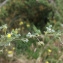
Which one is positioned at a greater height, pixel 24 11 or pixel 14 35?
pixel 24 11

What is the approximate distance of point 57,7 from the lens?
3000 millimetres

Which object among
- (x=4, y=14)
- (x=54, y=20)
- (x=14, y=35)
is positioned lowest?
(x=14, y=35)

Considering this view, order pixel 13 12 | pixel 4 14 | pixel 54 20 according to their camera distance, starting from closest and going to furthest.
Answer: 1. pixel 54 20
2. pixel 4 14
3. pixel 13 12

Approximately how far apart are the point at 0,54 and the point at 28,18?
994 mm

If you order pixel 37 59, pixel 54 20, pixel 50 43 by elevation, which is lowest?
pixel 37 59

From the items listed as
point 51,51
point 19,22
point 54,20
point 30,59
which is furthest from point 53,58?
point 19,22

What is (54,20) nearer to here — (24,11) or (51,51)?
(51,51)

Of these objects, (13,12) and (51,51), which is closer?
(51,51)

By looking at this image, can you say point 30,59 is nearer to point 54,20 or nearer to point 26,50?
point 26,50

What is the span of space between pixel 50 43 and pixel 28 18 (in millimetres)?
887

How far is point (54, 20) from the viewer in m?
3.03

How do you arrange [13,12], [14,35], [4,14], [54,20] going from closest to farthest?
1. [14,35]
2. [54,20]
3. [4,14]
4. [13,12]

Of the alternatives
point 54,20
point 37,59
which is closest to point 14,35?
point 37,59

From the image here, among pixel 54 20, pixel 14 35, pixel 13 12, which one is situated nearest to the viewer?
pixel 14 35
